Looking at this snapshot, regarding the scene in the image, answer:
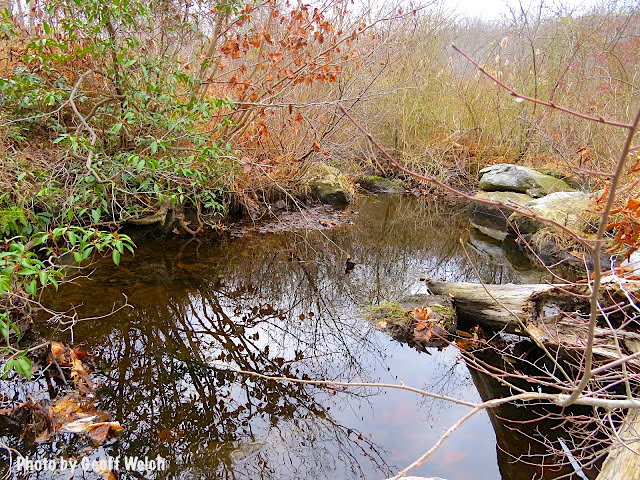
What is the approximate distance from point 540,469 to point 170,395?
2.28m

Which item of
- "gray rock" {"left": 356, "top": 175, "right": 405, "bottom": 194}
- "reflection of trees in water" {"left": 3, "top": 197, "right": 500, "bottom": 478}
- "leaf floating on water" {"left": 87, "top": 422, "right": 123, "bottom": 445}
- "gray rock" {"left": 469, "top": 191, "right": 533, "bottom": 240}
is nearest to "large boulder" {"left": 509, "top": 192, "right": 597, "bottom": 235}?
"gray rock" {"left": 469, "top": 191, "right": 533, "bottom": 240}

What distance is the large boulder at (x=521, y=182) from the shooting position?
8.07 meters

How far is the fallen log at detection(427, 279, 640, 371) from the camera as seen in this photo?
2.77 m

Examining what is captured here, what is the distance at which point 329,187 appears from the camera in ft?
29.0

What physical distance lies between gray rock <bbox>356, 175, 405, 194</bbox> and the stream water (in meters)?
5.22

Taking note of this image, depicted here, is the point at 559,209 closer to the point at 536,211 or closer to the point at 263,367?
the point at 536,211

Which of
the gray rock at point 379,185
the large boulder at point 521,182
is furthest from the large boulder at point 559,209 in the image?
the gray rock at point 379,185

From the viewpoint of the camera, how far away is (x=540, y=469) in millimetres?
2521

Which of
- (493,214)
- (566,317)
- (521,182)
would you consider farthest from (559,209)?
(566,317)

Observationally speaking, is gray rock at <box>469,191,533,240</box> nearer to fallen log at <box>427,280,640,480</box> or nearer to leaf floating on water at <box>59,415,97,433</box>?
fallen log at <box>427,280,640,480</box>

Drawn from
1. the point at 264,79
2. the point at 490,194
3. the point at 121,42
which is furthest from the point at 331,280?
the point at 490,194

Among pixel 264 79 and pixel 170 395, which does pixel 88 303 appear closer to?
pixel 170 395

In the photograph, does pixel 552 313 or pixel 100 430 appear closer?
pixel 100 430

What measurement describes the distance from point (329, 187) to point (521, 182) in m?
3.65
